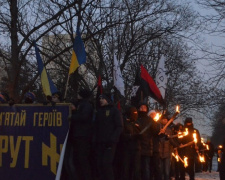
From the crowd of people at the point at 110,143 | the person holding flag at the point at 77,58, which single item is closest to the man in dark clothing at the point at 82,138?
the crowd of people at the point at 110,143

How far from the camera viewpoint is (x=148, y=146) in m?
11.0

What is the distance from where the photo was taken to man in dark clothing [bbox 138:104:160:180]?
11.0m

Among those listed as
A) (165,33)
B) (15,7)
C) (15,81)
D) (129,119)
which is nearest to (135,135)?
(129,119)

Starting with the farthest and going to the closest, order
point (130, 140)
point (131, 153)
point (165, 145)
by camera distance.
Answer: point (165, 145)
point (131, 153)
point (130, 140)

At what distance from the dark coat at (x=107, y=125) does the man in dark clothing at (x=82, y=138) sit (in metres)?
0.15

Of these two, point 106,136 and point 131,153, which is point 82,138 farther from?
point 131,153

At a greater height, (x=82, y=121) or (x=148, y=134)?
(x=82, y=121)

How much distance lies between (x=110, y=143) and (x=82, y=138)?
0.52 meters

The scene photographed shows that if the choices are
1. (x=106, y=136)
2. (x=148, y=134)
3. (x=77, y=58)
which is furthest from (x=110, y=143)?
(x=77, y=58)

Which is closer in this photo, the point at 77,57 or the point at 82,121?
the point at 82,121

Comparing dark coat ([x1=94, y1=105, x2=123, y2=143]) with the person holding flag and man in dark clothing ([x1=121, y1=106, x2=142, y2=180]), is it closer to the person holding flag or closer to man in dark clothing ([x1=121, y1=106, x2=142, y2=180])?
man in dark clothing ([x1=121, y1=106, x2=142, y2=180])

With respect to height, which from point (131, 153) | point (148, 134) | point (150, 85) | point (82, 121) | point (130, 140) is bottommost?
point (131, 153)

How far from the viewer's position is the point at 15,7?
16.3 m

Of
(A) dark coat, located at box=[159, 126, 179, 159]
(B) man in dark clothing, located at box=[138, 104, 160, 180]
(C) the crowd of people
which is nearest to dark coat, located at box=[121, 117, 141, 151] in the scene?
(C) the crowd of people
